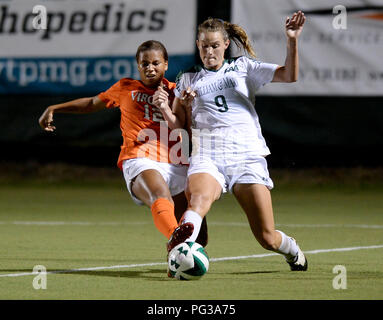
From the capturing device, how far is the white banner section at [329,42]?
1366cm

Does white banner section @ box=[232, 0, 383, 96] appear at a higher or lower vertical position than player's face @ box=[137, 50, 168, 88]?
higher

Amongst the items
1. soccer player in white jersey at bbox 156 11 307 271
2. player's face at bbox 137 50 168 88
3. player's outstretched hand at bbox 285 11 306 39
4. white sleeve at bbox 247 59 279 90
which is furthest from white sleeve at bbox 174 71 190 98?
player's outstretched hand at bbox 285 11 306 39

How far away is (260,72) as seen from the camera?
681cm

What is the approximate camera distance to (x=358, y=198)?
13.4 m

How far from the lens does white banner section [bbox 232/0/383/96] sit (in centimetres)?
1366

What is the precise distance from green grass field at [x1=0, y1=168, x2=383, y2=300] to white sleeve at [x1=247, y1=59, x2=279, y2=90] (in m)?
1.32

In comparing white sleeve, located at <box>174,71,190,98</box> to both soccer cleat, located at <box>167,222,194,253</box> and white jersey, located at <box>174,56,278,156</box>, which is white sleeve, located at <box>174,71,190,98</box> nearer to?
white jersey, located at <box>174,56,278,156</box>

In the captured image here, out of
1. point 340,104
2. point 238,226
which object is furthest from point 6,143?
point 238,226

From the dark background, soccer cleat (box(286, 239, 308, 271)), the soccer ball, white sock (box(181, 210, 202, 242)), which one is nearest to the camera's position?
the soccer ball

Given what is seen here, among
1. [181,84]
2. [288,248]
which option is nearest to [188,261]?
[288,248]

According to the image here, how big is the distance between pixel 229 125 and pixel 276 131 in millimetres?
7450

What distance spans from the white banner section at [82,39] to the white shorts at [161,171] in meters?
6.95

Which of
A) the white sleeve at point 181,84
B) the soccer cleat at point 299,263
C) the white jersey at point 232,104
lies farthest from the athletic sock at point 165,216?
the soccer cleat at point 299,263

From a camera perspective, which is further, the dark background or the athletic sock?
the dark background
